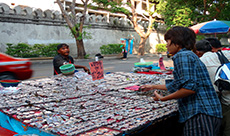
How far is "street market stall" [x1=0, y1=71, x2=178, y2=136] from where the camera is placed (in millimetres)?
1825

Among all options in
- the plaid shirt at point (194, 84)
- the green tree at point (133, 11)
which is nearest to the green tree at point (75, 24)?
the green tree at point (133, 11)

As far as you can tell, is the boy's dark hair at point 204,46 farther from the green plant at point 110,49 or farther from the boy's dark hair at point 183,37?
the green plant at point 110,49

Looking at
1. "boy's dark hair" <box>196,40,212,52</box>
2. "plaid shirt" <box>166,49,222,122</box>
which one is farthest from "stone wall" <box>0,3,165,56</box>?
"plaid shirt" <box>166,49,222,122</box>

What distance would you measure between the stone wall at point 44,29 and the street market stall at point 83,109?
40.1ft

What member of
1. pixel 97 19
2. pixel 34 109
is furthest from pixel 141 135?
pixel 97 19

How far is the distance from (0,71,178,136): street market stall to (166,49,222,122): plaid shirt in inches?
13.2

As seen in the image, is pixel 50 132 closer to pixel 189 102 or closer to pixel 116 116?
pixel 116 116

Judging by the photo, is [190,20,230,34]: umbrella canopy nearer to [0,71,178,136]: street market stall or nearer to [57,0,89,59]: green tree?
[0,71,178,136]: street market stall

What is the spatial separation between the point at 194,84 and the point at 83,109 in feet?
3.71

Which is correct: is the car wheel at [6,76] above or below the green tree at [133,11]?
below

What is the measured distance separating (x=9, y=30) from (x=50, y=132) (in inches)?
552

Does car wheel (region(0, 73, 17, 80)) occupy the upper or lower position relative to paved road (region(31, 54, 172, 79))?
upper

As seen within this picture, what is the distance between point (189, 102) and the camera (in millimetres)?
1922

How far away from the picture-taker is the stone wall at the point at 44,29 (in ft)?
45.6
